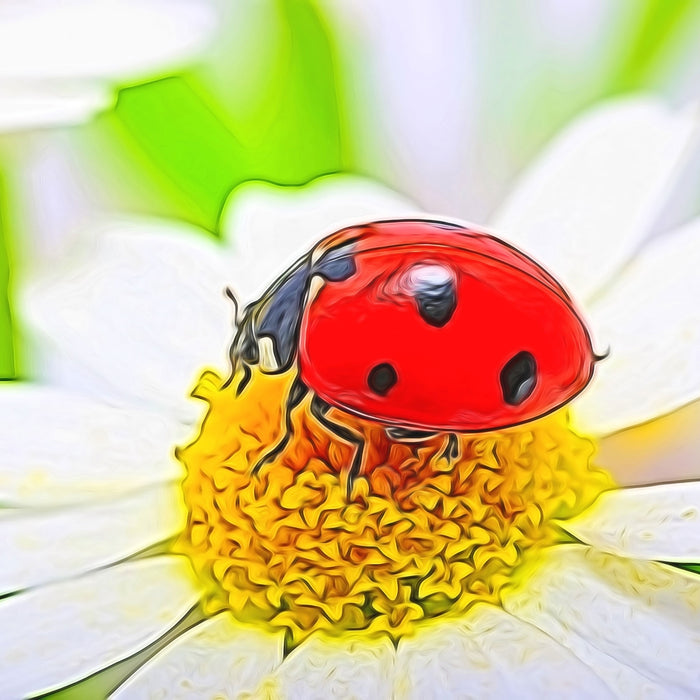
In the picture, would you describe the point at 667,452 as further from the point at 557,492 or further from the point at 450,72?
the point at 450,72

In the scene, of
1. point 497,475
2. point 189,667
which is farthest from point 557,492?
point 189,667

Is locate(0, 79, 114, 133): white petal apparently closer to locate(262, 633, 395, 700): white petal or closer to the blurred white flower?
the blurred white flower

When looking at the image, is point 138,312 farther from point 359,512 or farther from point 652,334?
point 652,334

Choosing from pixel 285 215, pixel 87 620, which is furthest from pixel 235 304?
pixel 87 620

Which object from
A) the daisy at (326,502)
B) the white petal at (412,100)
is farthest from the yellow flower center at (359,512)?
the white petal at (412,100)

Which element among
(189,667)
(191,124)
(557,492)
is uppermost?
(191,124)

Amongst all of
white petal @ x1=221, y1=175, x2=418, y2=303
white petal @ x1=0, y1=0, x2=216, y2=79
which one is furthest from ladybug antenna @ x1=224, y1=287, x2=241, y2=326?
white petal @ x1=0, y1=0, x2=216, y2=79

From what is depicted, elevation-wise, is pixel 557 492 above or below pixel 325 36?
below
